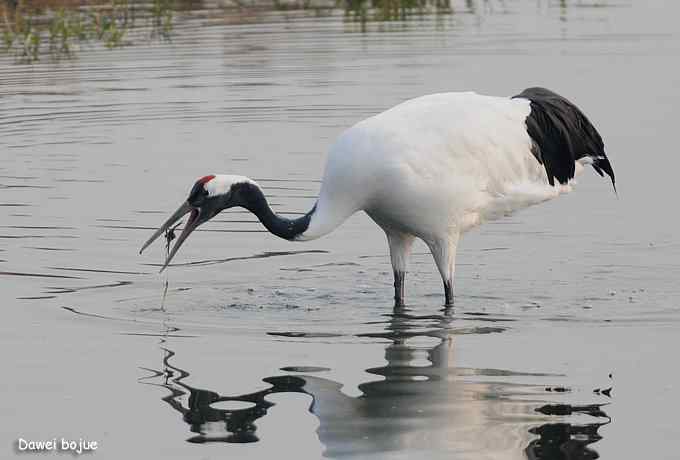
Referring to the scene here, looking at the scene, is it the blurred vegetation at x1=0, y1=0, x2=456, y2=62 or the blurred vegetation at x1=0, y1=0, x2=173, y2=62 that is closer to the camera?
the blurred vegetation at x1=0, y1=0, x2=173, y2=62

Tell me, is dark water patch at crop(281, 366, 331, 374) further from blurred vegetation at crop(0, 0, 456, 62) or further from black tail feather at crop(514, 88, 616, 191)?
blurred vegetation at crop(0, 0, 456, 62)

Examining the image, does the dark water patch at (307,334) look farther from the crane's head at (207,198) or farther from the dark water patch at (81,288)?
the dark water patch at (81,288)

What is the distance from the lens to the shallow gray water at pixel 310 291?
7.00 metres

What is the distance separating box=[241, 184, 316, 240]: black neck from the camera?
8.99 m

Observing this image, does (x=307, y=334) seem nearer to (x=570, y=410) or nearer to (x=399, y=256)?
(x=399, y=256)

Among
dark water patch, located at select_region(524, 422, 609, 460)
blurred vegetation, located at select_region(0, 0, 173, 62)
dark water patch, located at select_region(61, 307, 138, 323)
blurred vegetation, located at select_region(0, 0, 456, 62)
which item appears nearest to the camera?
dark water patch, located at select_region(524, 422, 609, 460)

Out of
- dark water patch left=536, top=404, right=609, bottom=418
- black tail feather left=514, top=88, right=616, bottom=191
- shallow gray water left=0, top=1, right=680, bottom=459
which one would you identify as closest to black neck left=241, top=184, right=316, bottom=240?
shallow gray water left=0, top=1, right=680, bottom=459

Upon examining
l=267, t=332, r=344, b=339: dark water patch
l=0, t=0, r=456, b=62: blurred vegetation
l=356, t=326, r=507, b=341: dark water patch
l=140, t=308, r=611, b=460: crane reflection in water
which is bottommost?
l=356, t=326, r=507, b=341: dark water patch

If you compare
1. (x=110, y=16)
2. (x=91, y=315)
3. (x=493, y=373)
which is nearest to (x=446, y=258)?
(x=493, y=373)

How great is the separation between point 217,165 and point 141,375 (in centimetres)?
564

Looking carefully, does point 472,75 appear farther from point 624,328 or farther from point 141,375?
point 141,375

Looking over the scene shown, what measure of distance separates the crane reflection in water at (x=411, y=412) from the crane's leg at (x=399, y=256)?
1.33 metres

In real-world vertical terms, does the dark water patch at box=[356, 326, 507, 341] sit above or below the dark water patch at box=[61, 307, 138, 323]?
below

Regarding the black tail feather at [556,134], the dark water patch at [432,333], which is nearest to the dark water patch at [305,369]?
the dark water patch at [432,333]
